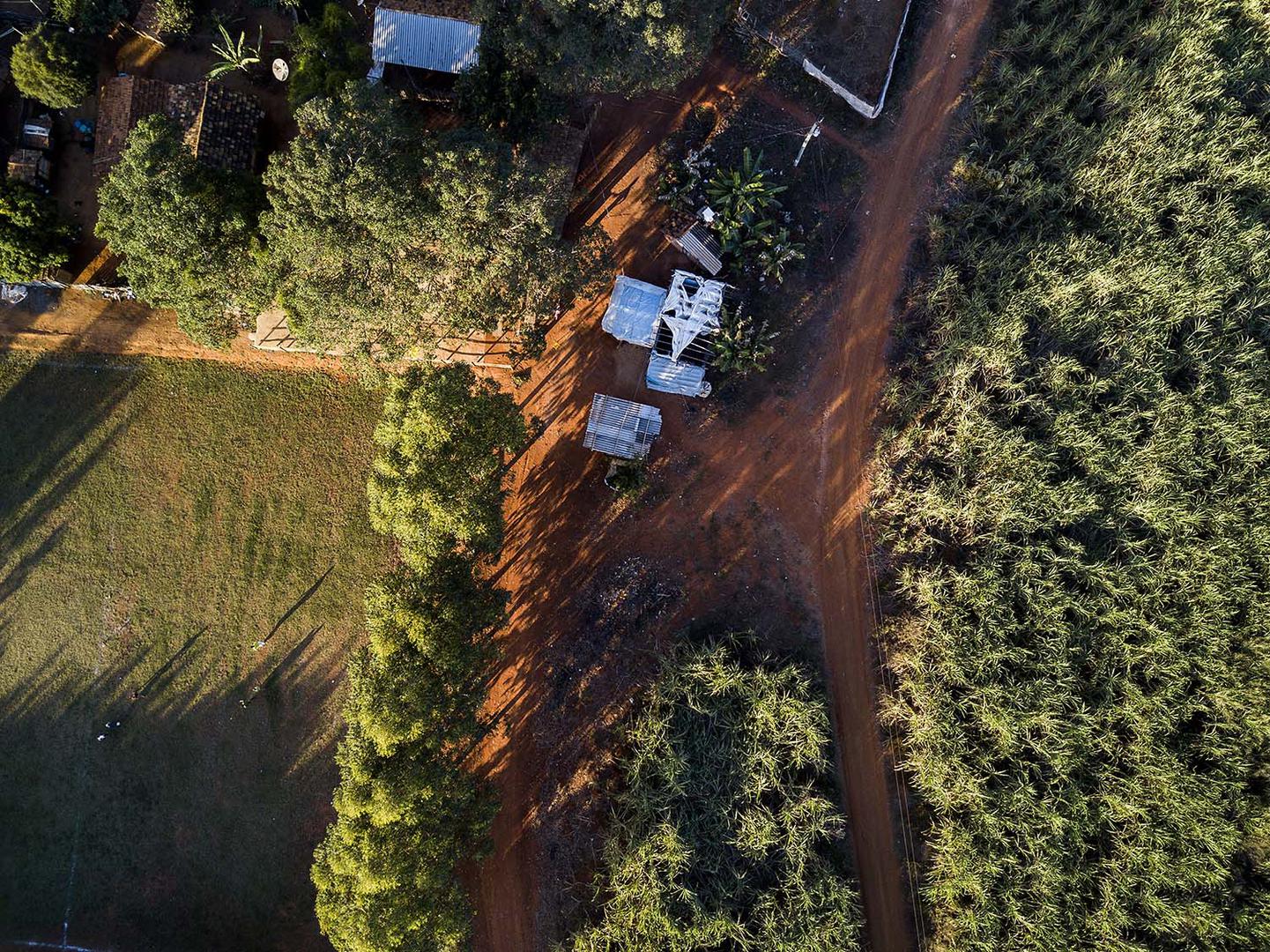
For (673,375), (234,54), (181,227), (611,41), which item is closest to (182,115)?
(234,54)

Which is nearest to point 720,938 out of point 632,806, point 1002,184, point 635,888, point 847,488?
point 635,888

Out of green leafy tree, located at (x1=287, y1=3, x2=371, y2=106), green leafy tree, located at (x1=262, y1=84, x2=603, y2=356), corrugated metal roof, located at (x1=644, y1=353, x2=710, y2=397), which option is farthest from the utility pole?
green leafy tree, located at (x1=287, y1=3, x2=371, y2=106)

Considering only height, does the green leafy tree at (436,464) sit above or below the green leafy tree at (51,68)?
below

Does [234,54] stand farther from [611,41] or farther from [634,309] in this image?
[634,309]

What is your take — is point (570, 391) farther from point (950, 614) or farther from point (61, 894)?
point (61, 894)

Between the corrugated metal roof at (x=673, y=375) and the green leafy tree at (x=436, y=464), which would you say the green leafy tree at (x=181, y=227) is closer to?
the green leafy tree at (x=436, y=464)

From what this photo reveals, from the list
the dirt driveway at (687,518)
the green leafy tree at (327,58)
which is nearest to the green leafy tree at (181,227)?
the green leafy tree at (327,58)
